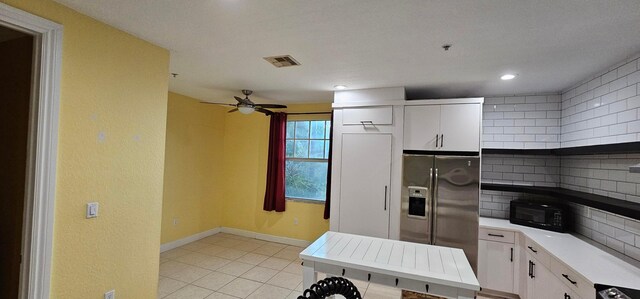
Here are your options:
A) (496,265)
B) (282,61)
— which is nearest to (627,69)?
(496,265)

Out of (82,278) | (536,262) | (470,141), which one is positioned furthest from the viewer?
(470,141)

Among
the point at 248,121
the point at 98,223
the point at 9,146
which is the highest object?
the point at 248,121

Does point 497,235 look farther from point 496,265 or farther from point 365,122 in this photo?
point 365,122

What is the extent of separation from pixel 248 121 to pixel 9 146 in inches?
130

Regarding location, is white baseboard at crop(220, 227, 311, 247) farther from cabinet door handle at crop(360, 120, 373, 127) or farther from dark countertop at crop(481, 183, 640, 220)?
dark countertop at crop(481, 183, 640, 220)

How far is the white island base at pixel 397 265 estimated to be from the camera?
1607 mm

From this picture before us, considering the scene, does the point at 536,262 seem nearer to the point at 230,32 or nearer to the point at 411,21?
the point at 411,21

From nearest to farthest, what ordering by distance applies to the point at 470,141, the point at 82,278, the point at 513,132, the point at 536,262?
1. the point at 82,278
2. the point at 536,262
3. the point at 470,141
4. the point at 513,132

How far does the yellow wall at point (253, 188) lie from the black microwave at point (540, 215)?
8.96ft

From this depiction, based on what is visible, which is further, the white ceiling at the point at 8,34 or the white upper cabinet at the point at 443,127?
the white upper cabinet at the point at 443,127

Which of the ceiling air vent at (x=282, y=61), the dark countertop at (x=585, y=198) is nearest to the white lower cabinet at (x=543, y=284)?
the dark countertop at (x=585, y=198)

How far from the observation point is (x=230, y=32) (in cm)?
200

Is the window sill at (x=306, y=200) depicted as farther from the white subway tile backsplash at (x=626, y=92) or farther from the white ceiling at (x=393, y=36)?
the white subway tile backsplash at (x=626, y=92)

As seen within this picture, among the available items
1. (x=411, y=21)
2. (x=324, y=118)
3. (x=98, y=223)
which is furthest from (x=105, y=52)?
(x=324, y=118)
